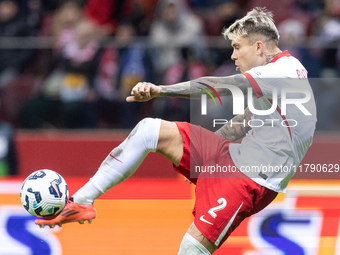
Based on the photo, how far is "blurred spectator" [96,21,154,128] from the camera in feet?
27.8

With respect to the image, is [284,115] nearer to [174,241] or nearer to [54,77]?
[174,241]

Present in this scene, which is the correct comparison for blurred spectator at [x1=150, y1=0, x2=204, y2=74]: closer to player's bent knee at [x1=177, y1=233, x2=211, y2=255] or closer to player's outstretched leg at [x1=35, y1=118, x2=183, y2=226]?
player's outstretched leg at [x1=35, y1=118, x2=183, y2=226]

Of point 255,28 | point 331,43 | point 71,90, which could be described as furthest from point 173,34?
point 255,28

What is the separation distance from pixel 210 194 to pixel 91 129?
15.7 ft

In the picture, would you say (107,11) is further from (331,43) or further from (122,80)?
(331,43)

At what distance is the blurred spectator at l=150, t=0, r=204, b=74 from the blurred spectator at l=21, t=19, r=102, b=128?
85 cm

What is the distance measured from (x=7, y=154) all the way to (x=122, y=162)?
4898mm

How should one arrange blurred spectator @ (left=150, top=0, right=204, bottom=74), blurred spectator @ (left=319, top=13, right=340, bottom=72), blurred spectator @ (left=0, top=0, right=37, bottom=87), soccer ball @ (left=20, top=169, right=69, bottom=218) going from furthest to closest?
1. blurred spectator @ (left=0, top=0, right=37, bottom=87)
2. blurred spectator @ (left=150, top=0, right=204, bottom=74)
3. blurred spectator @ (left=319, top=13, right=340, bottom=72)
4. soccer ball @ (left=20, top=169, right=69, bottom=218)

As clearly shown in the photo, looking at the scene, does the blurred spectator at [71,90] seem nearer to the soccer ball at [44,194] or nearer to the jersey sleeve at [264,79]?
the soccer ball at [44,194]

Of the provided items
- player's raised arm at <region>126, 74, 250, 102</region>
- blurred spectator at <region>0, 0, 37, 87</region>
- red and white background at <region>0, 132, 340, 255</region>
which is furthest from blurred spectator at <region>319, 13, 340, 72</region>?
player's raised arm at <region>126, 74, 250, 102</region>

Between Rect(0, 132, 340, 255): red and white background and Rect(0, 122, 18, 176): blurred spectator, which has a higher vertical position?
Rect(0, 132, 340, 255): red and white background

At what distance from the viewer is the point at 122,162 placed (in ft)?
13.1

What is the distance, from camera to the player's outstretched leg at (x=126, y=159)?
13.0 feet

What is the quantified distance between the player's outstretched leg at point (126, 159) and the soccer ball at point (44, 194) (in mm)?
52
